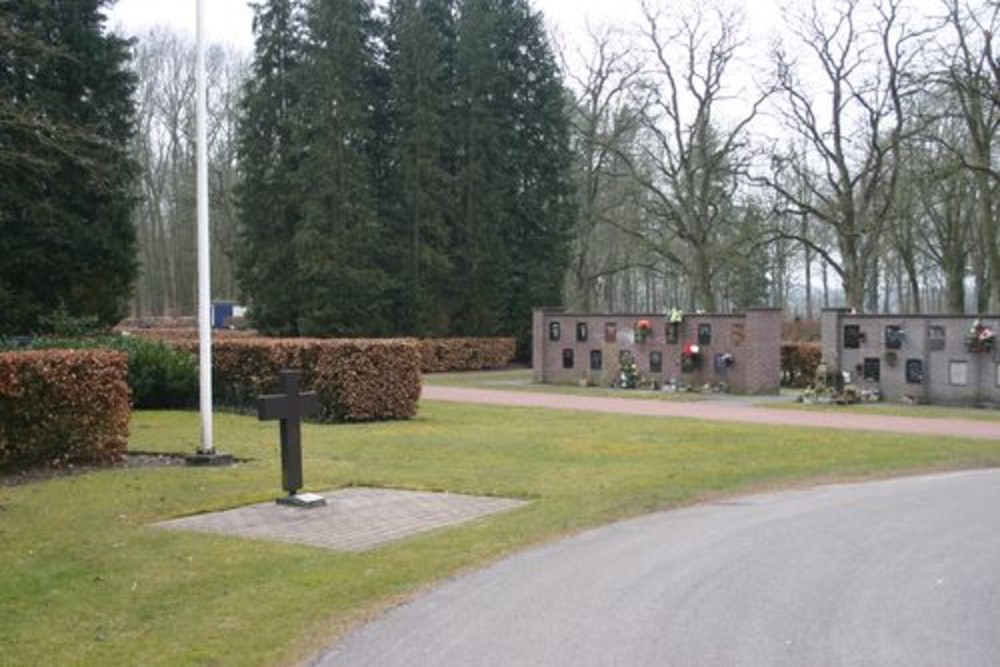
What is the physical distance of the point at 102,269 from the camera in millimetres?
33375

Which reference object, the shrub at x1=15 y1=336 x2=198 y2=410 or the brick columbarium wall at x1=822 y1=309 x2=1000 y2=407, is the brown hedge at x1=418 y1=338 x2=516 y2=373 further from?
the shrub at x1=15 y1=336 x2=198 y2=410

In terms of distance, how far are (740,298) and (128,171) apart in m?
45.6

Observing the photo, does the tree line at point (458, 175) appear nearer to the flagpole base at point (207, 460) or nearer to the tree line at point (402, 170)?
the tree line at point (402, 170)

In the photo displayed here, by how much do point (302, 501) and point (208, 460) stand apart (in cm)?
345

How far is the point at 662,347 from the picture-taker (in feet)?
102

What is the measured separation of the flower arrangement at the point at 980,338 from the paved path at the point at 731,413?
3.72m

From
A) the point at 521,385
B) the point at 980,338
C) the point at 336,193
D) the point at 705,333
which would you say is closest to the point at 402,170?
the point at 336,193

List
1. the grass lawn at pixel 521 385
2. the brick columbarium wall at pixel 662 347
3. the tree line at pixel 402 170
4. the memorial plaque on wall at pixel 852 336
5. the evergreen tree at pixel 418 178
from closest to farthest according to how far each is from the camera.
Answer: the memorial plaque on wall at pixel 852 336 < the grass lawn at pixel 521 385 < the brick columbarium wall at pixel 662 347 < the tree line at pixel 402 170 < the evergreen tree at pixel 418 178

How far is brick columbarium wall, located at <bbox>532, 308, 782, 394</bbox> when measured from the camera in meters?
28.8

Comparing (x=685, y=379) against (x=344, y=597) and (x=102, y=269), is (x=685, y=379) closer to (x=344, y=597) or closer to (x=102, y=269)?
(x=102, y=269)

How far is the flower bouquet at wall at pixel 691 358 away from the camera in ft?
98.7

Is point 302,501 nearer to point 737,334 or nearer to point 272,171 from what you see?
point 737,334

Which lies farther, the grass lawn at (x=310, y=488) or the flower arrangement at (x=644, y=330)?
the flower arrangement at (x=644, y=330)

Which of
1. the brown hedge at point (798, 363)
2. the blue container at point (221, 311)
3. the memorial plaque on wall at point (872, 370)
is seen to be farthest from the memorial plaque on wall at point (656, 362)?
the blue container at point (221, 311)
